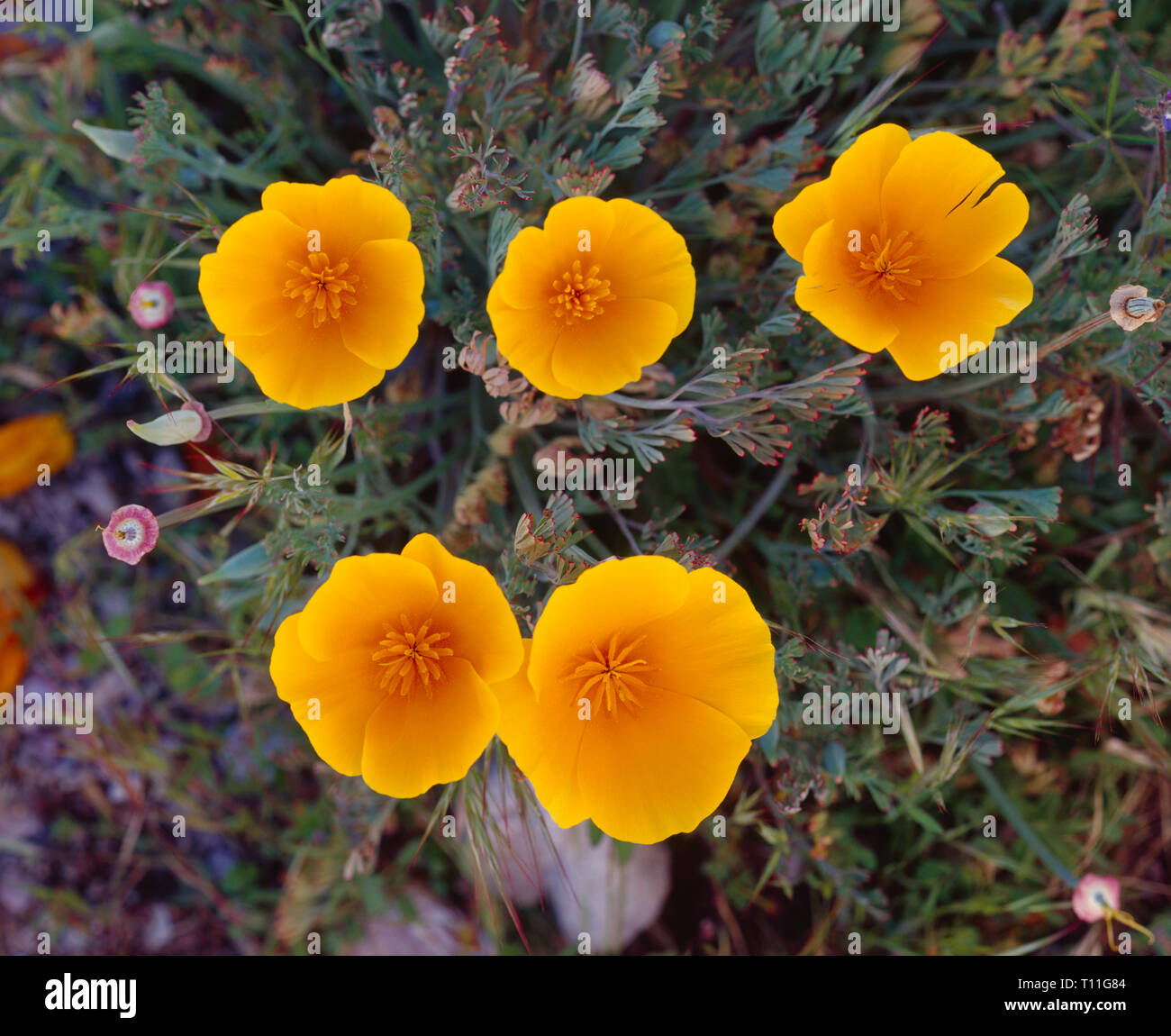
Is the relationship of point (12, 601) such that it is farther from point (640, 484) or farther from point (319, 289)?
point (640, 484)

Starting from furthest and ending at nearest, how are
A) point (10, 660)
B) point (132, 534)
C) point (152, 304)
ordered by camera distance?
point (10, 660), point (152, 304), point (132, 534)

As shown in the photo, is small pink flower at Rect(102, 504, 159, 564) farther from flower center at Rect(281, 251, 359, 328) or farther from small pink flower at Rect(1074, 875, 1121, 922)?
small pink flower at Rect(1074, 875, 1121, 922)

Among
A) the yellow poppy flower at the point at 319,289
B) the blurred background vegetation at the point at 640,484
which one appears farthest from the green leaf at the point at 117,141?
the yellow poppy flower at the point at 319,289

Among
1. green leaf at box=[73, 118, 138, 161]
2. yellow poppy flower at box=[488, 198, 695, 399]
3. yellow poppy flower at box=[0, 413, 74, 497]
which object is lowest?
yellow poppy flower at box=[488, 198, 695, 399]

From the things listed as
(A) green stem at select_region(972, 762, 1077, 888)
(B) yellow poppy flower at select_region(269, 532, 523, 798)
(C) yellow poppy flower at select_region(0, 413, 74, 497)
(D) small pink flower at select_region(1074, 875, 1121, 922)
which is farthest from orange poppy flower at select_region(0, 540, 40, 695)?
(D) small pink flower at select_region(1074, 875, 1121, 922)

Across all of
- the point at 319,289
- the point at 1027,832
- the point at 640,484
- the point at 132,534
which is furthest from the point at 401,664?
the point at 1027,832
